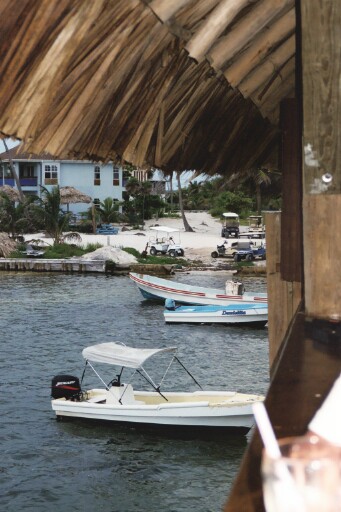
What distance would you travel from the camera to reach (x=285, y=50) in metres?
2.92

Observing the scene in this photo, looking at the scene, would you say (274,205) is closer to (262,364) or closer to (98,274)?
(98,274)

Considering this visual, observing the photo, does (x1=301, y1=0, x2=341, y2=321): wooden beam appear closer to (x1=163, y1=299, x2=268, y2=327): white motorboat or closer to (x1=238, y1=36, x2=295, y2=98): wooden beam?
(x1=238, y1=36, x2=295, y2=98): wooden beam

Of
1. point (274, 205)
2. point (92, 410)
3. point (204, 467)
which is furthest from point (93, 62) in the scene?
point (274, 205)

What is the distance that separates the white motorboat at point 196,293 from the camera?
120ft

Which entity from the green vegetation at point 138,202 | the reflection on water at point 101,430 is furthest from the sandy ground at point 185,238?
the reflection on water at point 101,430

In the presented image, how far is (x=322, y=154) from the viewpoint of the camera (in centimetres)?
219

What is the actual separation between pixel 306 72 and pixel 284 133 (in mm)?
1009

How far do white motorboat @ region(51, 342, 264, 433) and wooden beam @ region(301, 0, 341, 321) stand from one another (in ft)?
54.0

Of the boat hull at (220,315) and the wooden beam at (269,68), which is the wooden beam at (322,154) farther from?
the boat hull at (220,315)

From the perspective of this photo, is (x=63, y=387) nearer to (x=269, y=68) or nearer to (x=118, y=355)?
(x=118, y=355)

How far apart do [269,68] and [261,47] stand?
0.75ft

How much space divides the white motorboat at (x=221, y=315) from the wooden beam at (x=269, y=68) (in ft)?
101

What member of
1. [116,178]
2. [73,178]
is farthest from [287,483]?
[73,178]

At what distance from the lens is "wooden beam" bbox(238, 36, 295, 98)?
2.89 meters
